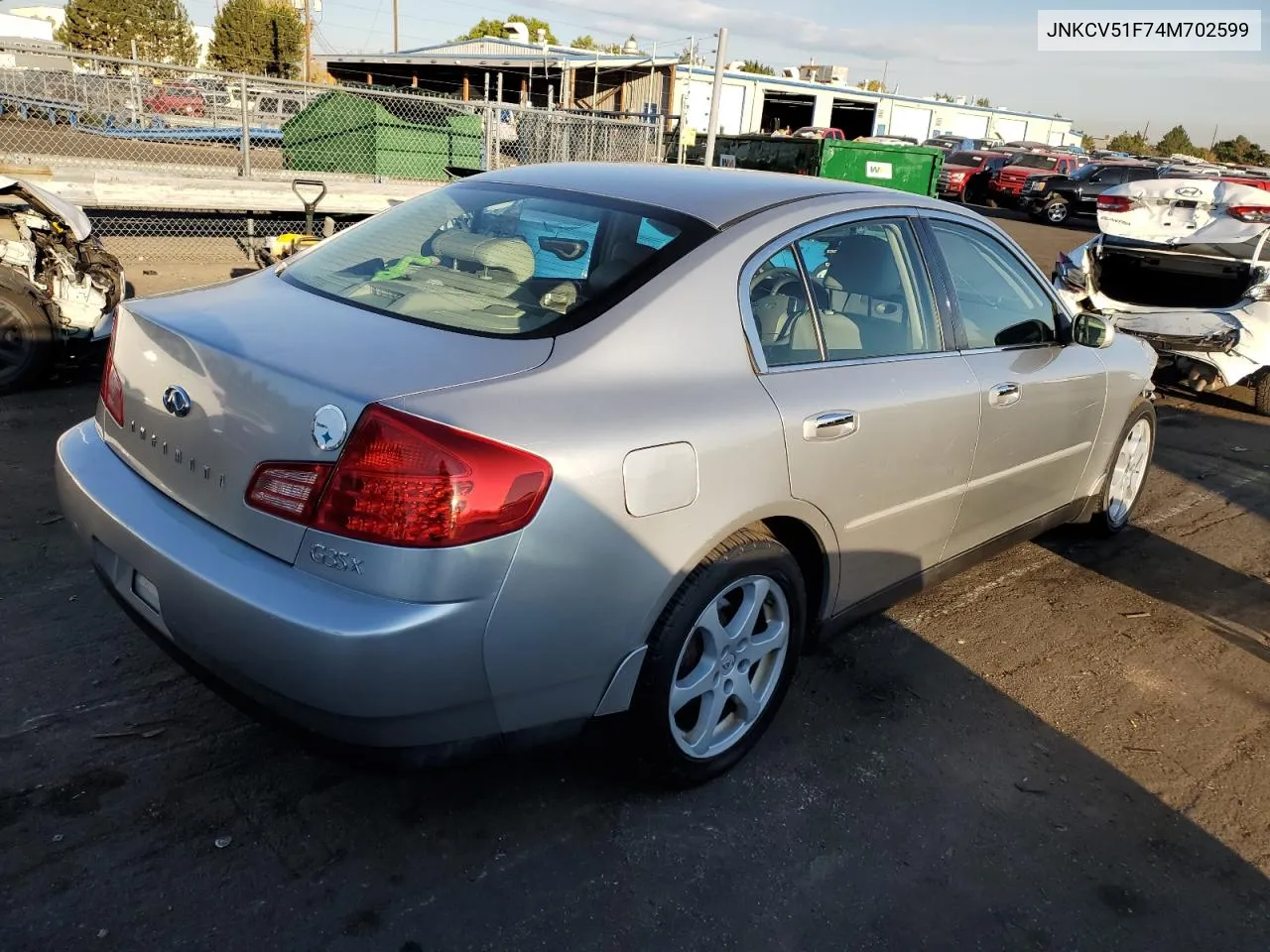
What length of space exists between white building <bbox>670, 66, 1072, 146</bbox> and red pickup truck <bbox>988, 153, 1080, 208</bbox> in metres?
8.32

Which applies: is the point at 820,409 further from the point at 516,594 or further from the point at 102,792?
the point at 102,792

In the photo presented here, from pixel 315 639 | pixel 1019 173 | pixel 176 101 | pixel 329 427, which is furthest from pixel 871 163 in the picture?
pixel 315 639

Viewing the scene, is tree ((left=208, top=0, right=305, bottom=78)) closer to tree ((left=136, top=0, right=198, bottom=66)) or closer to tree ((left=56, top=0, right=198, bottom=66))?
tree ((left=136, top=0, right=198, bottom=66))

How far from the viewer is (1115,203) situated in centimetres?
842

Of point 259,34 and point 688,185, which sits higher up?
point 259,34

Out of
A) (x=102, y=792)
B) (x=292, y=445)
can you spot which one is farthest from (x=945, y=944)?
(x=102, y=792)

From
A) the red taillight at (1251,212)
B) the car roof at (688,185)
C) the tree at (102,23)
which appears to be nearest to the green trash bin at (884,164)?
the red taillight at (1251,212)

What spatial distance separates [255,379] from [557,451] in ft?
2.38

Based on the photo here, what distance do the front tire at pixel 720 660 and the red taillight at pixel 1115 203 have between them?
7045mm

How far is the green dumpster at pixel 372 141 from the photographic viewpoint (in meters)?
11.5

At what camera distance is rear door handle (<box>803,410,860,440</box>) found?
2.71 m

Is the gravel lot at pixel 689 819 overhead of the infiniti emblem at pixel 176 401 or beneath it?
beneath

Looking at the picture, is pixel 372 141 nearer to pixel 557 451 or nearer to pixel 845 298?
pixel 845 298

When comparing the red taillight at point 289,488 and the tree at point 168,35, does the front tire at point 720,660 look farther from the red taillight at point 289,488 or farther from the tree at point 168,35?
the tree at point 168,35
